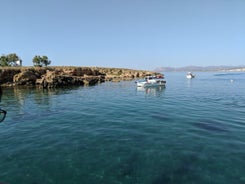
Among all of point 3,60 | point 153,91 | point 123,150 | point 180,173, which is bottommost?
point 180,173

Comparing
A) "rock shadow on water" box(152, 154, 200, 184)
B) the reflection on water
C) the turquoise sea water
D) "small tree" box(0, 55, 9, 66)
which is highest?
"small tree" box(0, 55, 9, 66)

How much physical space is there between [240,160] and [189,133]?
16.5 ft

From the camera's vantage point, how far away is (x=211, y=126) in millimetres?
18172

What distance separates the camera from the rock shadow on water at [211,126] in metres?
17.2

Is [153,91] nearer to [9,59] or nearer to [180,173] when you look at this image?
[180,173]

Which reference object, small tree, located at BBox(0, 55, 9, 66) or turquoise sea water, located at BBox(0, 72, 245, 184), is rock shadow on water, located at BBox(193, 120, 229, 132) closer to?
turquoise sea water, located at BBox(0, 72, 245, 184)

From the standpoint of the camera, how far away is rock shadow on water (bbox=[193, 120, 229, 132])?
17203 mm

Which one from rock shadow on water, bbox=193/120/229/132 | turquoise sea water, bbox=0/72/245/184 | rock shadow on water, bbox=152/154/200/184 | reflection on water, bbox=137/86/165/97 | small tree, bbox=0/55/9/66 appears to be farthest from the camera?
small tree, bbox=0/55/9/66

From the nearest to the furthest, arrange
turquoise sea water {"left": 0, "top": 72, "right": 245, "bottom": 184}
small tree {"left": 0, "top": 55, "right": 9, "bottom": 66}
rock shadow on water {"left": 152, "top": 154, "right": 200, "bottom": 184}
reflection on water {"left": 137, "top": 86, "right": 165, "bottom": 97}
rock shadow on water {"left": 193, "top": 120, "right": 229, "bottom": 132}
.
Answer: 1. rock shadow on water {"left": 152, "top": 154, "right": 200, "bottom": 184}
2. turquoise sea water {"left": 0, "top": 72, "right": 245, "bottom": 184}
3. rock shadow on water {"left": 193, "top": 120, "right": 229, "bottom": 132}
4. reflection on water {"left": 137, "top": 86, "right": 165, "bottom": 97}
5. small tree {"left": 0, "top": 55, "right": 9, "bottom": 66}

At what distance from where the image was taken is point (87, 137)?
15516 millimetres

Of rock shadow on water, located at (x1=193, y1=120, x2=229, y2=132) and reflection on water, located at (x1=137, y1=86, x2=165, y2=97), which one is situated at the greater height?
reflection on water, located at (x1=137, y1=86, x2=165, y2=97)

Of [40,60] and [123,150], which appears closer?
[123,150]

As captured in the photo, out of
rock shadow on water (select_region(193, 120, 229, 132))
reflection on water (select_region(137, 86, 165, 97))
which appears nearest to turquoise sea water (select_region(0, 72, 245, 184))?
rock shadow on water (select_region(193, 120, 229, 132))

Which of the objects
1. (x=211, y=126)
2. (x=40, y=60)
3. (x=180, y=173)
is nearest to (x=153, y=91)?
(x=211, y=126)
